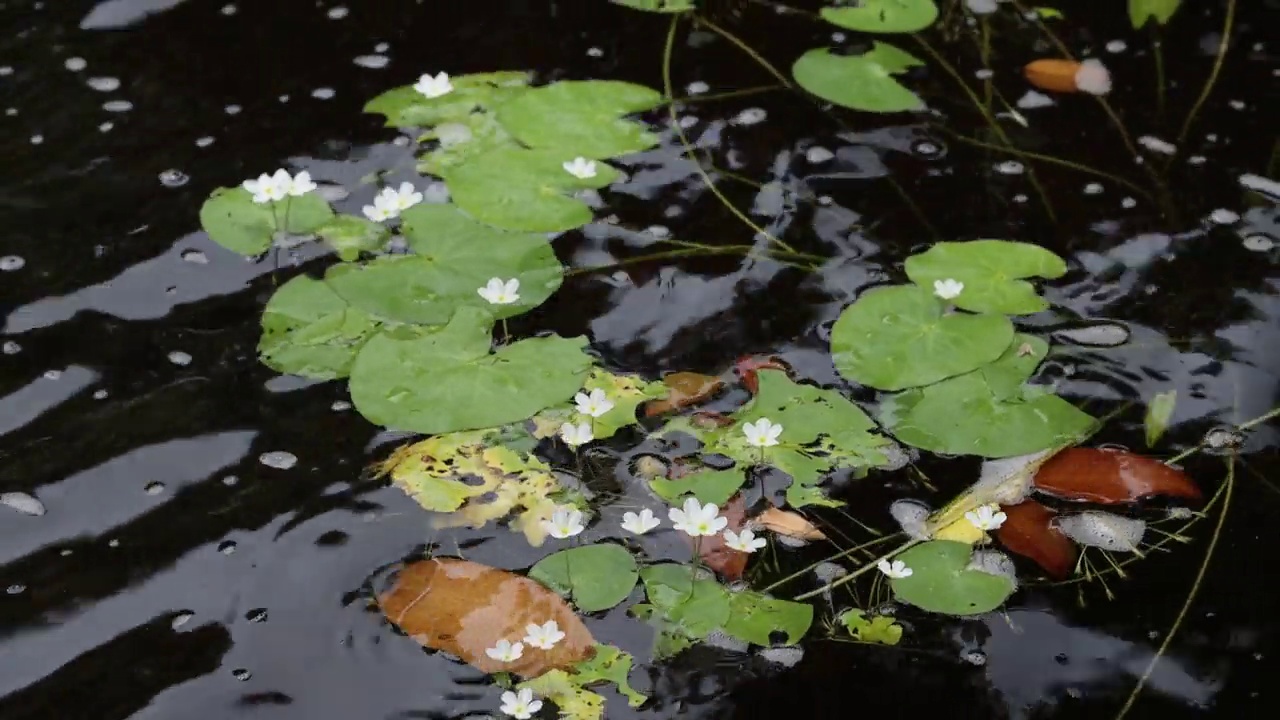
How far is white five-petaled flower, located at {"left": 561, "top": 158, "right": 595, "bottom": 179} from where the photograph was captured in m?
1.81

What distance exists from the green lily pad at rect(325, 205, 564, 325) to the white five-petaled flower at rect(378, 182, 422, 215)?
11 millimetres

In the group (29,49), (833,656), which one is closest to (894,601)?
(833,656)

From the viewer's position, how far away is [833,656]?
1252mm

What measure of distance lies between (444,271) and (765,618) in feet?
2.15

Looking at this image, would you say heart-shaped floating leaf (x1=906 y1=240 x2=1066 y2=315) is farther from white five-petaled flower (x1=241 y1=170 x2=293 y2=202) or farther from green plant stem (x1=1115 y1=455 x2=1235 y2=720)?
white five-petaled flower (x1=241 y1=170 x2=293 y2=202)

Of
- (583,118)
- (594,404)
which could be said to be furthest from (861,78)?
(594,404)

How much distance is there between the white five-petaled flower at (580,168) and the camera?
71.4 inches

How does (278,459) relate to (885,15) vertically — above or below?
below

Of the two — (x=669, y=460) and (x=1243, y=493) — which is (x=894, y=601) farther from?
(x=1243, y=493)

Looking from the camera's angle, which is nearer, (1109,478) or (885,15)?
(1109,478)

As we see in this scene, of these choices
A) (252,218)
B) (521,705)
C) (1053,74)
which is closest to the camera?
(521,705)

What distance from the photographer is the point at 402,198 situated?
1.75 metres

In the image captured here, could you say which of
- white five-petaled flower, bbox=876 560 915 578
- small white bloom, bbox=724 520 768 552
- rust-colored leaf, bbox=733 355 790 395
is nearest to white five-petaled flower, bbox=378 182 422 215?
rust-colored leaf, bbox=733 355 790 395

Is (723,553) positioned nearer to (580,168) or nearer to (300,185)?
(580,168)
